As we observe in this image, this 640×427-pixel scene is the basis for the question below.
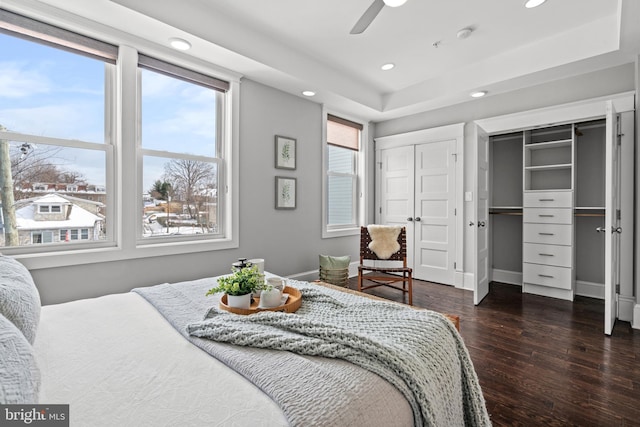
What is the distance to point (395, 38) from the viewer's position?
303 centimetres

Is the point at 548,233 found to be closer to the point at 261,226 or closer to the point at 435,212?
the point at 435,212

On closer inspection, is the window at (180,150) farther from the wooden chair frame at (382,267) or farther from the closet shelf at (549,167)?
the closet shelf at (549,167)

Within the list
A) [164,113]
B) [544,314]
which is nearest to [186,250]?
[164,113]

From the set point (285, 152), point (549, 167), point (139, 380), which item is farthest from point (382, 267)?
point (139, 380)

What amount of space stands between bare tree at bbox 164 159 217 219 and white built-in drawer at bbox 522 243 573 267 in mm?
4009

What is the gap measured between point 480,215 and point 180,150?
3.43 meters

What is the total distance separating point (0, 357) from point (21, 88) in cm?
239

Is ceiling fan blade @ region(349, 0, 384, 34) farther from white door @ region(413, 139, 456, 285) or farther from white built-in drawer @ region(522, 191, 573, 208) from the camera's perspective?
white built-in drawer @ region(522, 191, 573, 208)

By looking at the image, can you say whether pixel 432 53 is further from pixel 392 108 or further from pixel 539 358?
pixel 539 358

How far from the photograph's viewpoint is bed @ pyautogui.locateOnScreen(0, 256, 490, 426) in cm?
77

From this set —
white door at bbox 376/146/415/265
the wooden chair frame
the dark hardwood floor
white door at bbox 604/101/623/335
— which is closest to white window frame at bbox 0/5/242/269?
the wooden chair frame

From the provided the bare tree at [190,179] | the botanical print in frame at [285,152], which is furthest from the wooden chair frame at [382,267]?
the bare tree at [190,179]

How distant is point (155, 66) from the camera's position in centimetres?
274

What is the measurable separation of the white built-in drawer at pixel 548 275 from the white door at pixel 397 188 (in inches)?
58.9
